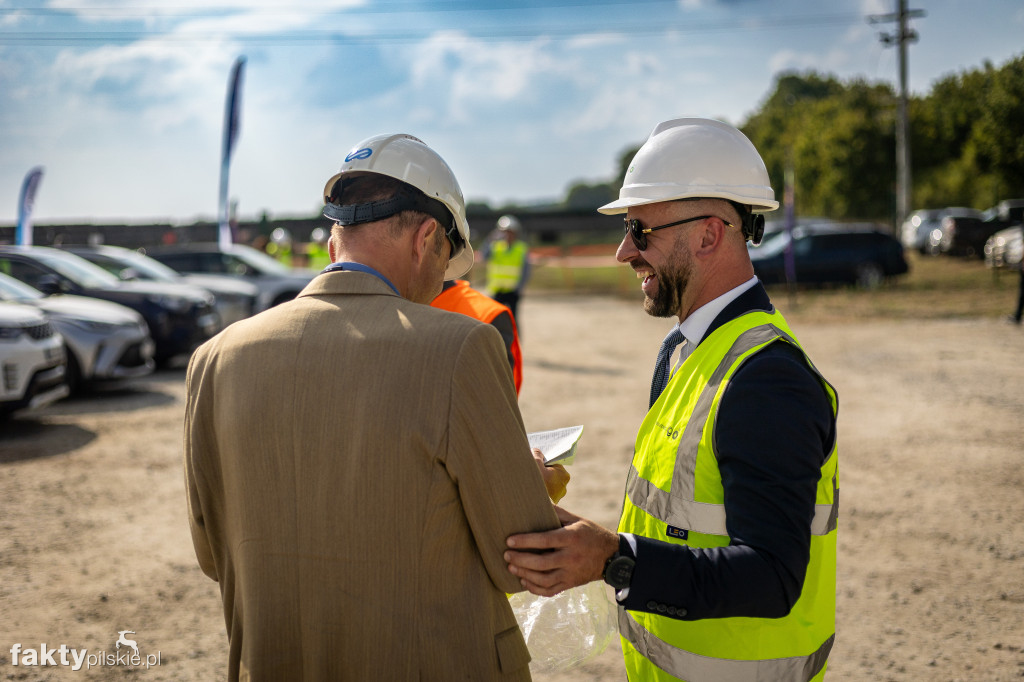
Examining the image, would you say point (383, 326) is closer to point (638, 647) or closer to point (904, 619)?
point (638, 647)

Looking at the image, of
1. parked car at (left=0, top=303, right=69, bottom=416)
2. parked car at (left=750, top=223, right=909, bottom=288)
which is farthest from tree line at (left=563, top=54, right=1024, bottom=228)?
parked car at (left=0, top=303, right=69, bottom=416)

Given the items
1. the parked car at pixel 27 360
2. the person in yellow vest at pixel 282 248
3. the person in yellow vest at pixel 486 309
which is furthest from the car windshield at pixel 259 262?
the person in yellow vest at pixel 486 309

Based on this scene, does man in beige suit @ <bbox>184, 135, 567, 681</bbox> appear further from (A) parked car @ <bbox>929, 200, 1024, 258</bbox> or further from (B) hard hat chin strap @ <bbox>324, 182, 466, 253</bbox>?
(A) parked car @ <bbox>929, 200, 1024, 258</bbox>

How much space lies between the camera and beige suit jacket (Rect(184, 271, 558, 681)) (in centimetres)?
151

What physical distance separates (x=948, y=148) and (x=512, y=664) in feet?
150

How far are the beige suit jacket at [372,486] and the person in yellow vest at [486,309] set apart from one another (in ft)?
4.57

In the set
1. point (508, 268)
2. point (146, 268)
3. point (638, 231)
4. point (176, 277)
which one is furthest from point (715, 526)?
point (176, 277)

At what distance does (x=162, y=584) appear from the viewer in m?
4.53

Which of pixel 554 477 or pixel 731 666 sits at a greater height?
pixel 554 477

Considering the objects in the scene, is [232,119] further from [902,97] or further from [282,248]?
[902,97]

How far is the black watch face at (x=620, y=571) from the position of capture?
5.37ft

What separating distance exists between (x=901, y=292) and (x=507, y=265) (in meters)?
14.0

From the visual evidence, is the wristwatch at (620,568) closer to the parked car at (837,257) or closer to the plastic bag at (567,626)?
the plastic bag at (567,626)

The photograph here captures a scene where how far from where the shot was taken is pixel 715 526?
1.73 m
